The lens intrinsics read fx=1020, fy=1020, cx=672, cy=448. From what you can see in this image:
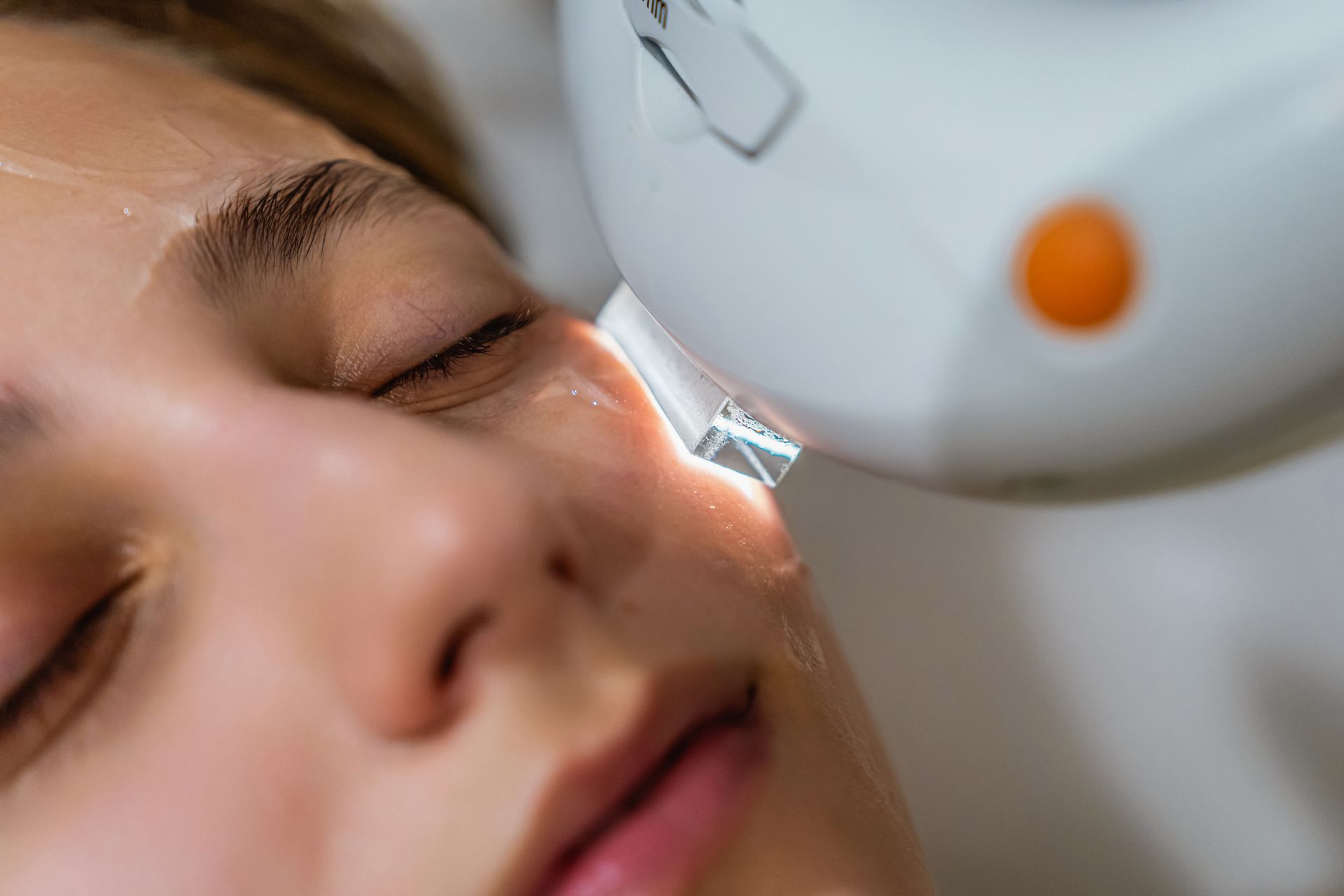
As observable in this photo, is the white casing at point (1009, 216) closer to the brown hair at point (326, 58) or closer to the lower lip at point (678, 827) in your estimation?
the lower lip at point (678, 827)

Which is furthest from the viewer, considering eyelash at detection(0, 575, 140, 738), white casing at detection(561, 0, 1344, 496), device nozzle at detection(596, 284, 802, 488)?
device nozzle at detection(596, 284, 802, 488)

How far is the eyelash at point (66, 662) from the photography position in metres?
0.32

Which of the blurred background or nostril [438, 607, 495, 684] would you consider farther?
the blurred background

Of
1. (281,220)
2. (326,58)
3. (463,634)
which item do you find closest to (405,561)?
(463,634)

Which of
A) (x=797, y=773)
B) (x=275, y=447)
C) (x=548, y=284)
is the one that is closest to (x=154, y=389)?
(x=275, y=447)

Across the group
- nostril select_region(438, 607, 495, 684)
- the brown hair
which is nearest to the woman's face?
nostril select_region(438, 607, 495, 684)

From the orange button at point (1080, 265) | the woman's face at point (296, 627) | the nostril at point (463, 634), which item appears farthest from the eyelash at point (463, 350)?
the orange button at point (1080, 265)

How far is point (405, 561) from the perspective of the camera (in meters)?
0.32

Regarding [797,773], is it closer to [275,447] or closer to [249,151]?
[275,447]

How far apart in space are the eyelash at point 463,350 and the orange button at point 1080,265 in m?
0.28

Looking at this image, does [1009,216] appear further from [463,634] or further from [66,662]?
[66,662]

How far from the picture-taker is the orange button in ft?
0.76

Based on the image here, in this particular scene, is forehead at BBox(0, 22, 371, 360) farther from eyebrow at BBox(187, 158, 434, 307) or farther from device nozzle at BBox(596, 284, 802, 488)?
device nozzle at BBox(596, 284, 802, 488)

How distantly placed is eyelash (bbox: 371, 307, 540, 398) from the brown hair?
166mm
